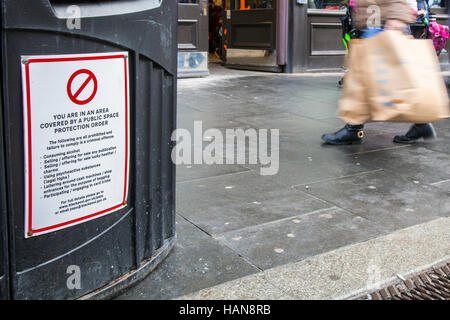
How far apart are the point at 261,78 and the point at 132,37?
7.87 meters

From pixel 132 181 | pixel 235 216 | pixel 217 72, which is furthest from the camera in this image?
pixel 217 72

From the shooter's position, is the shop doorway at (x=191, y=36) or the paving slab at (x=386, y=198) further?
the shop doorway at (x=191, y=36)

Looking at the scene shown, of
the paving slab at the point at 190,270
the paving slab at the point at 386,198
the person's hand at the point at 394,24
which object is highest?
the person's hand at the point at 394,24

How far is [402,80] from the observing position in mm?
2844

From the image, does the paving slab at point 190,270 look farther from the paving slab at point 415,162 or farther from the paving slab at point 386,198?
the paving slab at point 415,162

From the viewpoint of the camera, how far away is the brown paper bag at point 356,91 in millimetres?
3033

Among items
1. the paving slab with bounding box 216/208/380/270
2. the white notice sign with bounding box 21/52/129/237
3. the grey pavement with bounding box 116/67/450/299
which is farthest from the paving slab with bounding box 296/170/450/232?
the white notice sign with bounding box 21/52/129/237

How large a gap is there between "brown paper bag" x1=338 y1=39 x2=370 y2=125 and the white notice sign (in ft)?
4.56

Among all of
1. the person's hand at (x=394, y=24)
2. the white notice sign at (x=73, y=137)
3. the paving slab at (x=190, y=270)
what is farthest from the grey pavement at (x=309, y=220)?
the person's hand at (x=394, y=24)

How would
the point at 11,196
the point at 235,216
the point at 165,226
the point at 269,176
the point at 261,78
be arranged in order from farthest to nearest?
1. the point at 261,78
2. the point at 269,176
3. the point at 235,216
4. the point at 165,226
5. the point at 11,196

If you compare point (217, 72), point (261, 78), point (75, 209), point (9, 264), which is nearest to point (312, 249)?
point (75, 209)

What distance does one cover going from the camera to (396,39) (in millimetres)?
2875

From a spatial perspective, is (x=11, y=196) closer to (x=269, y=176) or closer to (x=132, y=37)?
(x=132, y=37)

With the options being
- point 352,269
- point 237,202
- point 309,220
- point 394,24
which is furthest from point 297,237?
point 394,24
